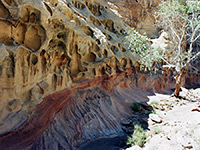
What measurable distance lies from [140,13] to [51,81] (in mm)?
19268

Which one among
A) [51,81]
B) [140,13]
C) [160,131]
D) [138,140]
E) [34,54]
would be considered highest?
[140,13]

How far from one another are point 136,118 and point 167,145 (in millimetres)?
4255

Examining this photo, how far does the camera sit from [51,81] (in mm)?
6445

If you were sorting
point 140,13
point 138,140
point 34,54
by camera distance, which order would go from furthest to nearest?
point 140,13 < point 138,140 < point 34,54

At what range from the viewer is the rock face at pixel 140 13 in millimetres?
21062

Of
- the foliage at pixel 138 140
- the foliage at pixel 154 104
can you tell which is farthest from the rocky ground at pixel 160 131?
the foliage at pixel 138 140

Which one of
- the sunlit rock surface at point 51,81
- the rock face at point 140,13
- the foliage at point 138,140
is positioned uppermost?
the rock face at point 140,13

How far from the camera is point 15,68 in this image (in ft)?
16.2

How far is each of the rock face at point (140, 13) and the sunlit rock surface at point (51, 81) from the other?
12.0 metres

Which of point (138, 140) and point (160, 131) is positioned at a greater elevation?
point (160, 131)

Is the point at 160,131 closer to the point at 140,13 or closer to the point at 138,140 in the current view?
the point at 138,140

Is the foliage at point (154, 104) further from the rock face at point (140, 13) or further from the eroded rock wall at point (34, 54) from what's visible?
the rock face at point (140, 13)

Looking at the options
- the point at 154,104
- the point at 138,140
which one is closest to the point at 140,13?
the point at 154,104

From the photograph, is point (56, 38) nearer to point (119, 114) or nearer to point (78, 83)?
point (78, 83)
